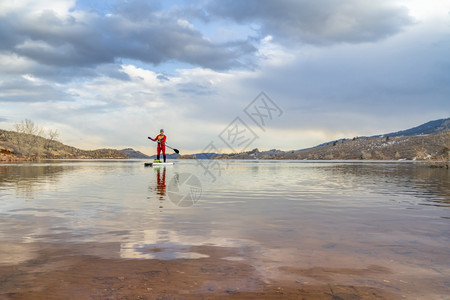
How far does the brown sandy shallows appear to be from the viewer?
4.34m

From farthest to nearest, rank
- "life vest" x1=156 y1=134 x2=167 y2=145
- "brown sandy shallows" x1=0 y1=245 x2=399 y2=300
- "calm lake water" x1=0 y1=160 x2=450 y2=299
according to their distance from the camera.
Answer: "life vest" x1=156 y1=134 x2=167 y2=145 → "calm lake water" x1=0 y1=160 x2=450 y2=299 → "brown sandy shallows" x1=0 y1=245 x2=399 y2=300

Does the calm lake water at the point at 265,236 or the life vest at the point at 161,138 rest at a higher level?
the life vest at the point at 161,138

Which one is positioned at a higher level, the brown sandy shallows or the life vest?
the life vest

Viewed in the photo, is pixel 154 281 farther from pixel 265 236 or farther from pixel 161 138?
pixel 161 138

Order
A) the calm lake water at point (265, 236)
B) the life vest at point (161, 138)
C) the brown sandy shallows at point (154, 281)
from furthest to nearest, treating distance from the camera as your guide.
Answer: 1. the life vest at point (161, 138)
2. the calm lake water at point (265, 236)
3. the brown sandy shallows at point (154, 281)

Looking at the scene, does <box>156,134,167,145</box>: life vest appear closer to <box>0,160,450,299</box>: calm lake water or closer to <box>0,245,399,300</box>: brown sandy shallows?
<box>0,160,450,299</box>: calm lake water

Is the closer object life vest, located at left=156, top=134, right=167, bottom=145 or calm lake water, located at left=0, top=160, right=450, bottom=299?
calm lake water, located at left=0, top=160, right=450, bottom=299

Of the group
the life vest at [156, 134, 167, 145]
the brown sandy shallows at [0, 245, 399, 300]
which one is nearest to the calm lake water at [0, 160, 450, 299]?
the brown sandy shallows at [0, 245, 399, 300]

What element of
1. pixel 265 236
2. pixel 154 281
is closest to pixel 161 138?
pixel 265 236

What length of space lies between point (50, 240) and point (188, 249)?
300cm

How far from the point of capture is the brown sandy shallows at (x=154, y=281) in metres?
4.34

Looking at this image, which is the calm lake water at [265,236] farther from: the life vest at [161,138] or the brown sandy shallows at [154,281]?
the life vest at [161,138]

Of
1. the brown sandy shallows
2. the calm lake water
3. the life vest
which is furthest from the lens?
the life vest

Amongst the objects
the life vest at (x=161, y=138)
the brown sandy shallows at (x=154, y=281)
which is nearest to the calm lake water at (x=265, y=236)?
the brown sandy shallows at (x=154, y=281)
